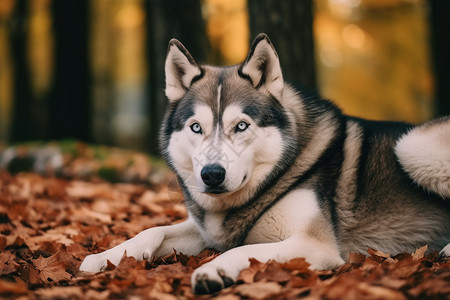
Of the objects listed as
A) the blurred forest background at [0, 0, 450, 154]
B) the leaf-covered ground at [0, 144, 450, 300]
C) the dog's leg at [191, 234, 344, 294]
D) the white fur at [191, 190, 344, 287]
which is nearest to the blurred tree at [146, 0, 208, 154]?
the blurred forest background at [0, 0, 450, 154]

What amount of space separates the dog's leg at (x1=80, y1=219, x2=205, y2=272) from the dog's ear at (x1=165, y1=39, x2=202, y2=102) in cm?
113

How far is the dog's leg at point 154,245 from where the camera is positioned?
3.46 meters

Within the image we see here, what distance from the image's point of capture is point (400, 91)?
18.0 metres

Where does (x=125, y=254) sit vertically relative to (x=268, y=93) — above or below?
below

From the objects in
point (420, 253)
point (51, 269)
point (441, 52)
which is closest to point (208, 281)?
point (51, 269)

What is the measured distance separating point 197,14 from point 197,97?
4620 mm

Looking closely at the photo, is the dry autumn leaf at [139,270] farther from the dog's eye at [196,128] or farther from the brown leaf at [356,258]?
the dog's eye at [196,128]

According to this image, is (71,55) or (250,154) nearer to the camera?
(250,154)

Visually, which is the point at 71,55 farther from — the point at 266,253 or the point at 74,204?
the point at 266,253

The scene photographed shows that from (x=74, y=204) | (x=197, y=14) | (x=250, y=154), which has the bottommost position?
(x=74, y=204)

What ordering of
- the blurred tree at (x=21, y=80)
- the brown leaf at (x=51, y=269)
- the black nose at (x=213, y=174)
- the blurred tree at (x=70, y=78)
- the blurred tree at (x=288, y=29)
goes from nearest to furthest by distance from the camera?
the black nose at (x=213, y=174)
the brown leaf at (x=51, y=269)
the blurred tree at (x=288, y=29)
the blurred tree at (x=70, y=78)
the blurred tree at (x=21, y=80)

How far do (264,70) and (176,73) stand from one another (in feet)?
2.52

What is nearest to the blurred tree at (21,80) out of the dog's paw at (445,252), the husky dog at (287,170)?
the husky dog at (287,170)

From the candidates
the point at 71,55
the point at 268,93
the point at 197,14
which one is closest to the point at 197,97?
the point at 268,93
